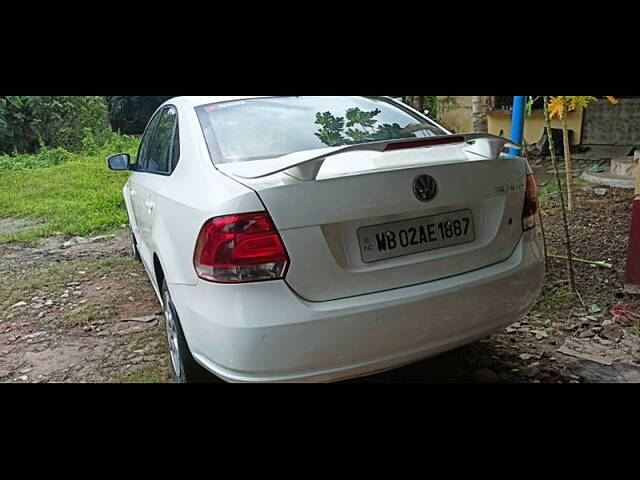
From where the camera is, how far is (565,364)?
2.64 metres

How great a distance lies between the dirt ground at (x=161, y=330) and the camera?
262cm

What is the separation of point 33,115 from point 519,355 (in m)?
12.1

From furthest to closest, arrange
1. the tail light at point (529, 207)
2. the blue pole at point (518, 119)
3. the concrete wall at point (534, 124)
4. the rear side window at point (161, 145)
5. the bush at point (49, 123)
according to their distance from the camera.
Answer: the bush at point (49, 123) < the concrete wall at point (534, 124) < the blue pole at point (518, 119) < the rear side window at point (161, 145) < the tail light at point (529, 207)

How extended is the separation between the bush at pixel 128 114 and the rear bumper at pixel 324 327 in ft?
39.4

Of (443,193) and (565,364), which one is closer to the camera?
(443,193)

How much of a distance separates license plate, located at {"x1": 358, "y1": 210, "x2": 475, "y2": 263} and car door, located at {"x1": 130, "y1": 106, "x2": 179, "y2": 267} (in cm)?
113

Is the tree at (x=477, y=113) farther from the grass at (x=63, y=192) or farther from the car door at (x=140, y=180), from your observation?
the grass at (x=63, y=192)

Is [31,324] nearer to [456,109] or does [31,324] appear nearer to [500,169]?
[500,169]

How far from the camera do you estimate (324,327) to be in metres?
1.69

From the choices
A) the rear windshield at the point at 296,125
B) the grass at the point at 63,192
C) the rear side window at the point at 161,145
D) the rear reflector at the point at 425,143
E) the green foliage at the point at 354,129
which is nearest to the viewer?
the rear reflector at the point at 425,143

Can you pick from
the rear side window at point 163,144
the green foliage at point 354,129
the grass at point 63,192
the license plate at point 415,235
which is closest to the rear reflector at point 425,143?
Answer: the license plate at point 415,235

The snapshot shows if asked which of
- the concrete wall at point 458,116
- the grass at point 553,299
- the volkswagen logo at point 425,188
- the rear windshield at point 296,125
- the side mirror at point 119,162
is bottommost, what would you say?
the grass at point 553,299

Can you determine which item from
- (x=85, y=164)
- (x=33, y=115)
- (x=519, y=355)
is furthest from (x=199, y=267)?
(x=33, y=115)

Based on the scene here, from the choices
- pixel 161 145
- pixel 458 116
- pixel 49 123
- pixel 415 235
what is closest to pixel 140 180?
pixel 161 145
